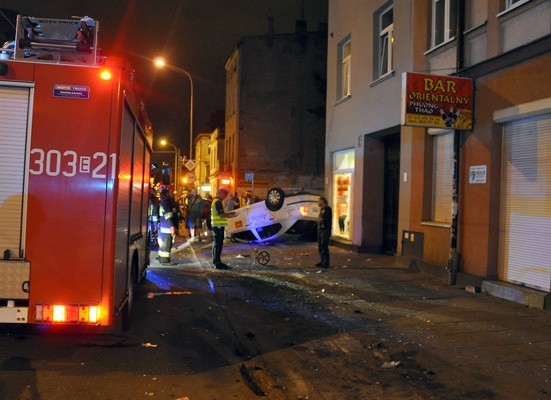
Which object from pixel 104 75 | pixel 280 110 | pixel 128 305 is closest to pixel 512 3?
pixel 104 75

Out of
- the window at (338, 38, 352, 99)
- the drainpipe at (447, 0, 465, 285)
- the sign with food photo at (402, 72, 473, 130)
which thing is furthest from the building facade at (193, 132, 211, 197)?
the sign with food photo at (402, 72, 473, 130)

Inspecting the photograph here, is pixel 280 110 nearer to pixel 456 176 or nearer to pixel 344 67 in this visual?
pixel 344 67

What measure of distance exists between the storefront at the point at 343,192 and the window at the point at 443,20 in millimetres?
5274

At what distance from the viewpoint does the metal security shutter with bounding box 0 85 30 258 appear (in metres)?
4.97

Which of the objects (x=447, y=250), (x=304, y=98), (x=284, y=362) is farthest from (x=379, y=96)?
(x=304, y=98)

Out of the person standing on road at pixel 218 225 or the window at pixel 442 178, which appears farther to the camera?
the person standing on road at pixel 218 225

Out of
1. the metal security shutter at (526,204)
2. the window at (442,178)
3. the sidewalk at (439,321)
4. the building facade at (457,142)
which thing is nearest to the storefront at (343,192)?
the building facade at (457,142)

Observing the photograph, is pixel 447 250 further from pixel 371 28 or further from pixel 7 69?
pixel 7 69

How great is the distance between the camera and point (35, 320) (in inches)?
196

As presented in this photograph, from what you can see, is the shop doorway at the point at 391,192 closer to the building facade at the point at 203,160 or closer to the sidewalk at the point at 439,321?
the sidewalk at the point at 439,321

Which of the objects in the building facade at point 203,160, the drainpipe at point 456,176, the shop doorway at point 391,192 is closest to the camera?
the drainpipe at point 456,176

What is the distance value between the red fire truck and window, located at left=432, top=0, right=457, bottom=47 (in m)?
8.27

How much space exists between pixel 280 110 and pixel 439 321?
86.2ft

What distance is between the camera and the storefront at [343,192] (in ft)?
54.2
